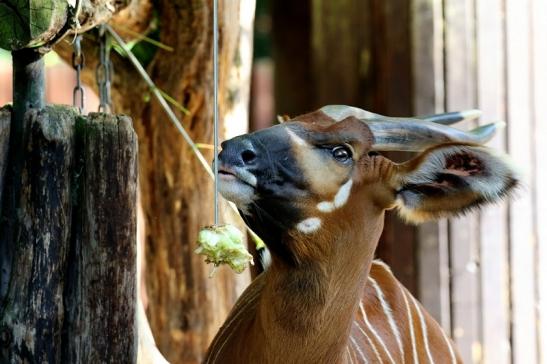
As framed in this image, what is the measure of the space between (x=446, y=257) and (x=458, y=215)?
214 cm

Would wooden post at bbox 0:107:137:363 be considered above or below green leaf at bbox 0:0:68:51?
below

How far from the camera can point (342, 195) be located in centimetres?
323

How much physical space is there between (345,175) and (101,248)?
81 cm

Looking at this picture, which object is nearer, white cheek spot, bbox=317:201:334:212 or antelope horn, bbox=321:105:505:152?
white cheek spot, bbox=317:201:334:212

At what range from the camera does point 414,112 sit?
5.59 m

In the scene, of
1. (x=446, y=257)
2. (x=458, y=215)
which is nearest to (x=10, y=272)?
(x=458, y=215)

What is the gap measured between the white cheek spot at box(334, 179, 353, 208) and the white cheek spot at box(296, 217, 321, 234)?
0.08 metres

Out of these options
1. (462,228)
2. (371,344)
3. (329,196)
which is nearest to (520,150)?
(462,228)

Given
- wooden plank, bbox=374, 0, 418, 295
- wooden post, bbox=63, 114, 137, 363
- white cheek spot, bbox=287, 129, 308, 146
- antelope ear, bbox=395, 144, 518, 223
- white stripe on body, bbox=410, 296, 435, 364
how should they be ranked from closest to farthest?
1. wooden post, bbox=63, 114, 137, 363
2. white cheek spot, bbox=287, 129, 308, 146
3. antelope ear, bbox=395, 144, 518, 223
4. white stripe on body, bbox=410, 296, 435, 364
5. wooden plank, bbox=374, 0, 418, 295

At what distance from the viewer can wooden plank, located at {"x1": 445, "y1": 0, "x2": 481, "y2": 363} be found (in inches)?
216

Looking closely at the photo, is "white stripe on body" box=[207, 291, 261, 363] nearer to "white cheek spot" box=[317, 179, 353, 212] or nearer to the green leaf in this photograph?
"white cheek spot" box=[317, 179, 353, 212]

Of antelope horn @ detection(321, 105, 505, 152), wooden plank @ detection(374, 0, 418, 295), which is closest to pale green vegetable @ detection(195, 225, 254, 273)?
antelope horn @ detection(321, 105, 505, 152)

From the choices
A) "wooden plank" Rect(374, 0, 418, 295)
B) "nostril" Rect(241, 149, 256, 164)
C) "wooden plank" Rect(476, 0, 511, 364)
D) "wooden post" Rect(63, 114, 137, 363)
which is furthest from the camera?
"wooden plank" Rect(374, 0, 418, 295)

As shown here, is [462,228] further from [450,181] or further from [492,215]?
[450,181]
